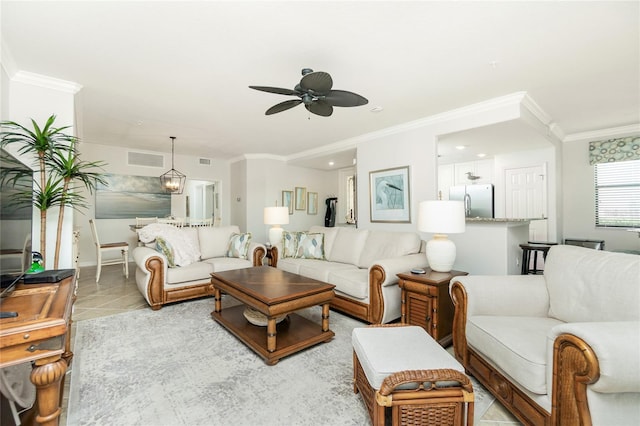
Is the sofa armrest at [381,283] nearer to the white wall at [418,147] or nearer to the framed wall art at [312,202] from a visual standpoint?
the white wall at [418,147]

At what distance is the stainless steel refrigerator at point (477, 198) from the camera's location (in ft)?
18.3

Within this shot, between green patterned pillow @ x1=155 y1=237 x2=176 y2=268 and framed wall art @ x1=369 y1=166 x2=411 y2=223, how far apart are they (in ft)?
10.2

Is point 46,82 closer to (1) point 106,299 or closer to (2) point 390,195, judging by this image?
(1) point 106,299

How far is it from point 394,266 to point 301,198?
4.84 m

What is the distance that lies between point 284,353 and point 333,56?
2.48 m

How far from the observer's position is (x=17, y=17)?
6.33ft

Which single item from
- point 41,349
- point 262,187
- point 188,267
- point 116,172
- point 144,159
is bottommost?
point 188,267

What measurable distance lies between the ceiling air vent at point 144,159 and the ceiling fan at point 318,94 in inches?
198

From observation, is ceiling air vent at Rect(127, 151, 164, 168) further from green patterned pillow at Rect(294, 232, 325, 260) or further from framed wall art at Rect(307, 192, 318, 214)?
green patterned pillow at Rect(294, 232, 325, 260)

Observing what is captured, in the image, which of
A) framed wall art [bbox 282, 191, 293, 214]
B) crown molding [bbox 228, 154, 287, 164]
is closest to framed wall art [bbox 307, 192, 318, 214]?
framed wall art [bbox 282, 191, 293, 214]

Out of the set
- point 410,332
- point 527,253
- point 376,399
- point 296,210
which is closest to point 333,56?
point 410,332

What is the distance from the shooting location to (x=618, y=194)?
4484 millimetres

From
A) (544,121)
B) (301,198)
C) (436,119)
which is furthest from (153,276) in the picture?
(544,121)

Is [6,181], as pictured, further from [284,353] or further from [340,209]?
[340,209]
